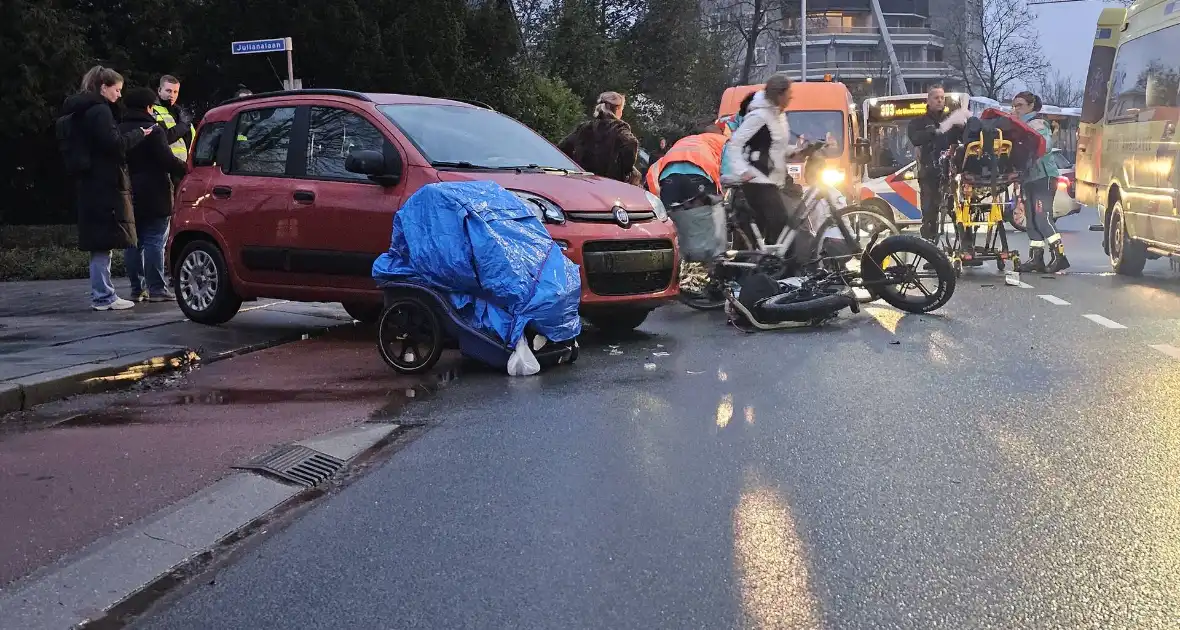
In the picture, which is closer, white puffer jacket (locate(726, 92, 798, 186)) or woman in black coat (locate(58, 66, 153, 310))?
white puffer jacket (locate(726, 92, 798, 186))

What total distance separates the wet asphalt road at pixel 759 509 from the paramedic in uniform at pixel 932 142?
6967mm

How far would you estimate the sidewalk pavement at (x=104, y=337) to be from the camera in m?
7.37

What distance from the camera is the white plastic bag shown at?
7793 millimetres

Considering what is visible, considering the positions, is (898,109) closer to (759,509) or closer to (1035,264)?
(1035,264)

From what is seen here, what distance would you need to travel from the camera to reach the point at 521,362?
7.79 m

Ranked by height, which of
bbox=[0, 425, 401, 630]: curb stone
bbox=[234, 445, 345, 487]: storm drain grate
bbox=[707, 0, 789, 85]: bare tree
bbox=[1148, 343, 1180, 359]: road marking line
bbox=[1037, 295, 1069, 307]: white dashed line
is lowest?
bbox=[1037, 295, 1069, 307]: white dashed line

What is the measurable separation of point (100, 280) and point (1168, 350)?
28.1 feet

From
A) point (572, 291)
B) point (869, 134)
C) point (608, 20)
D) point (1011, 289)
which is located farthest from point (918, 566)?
point (608, 20)

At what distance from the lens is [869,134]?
984 inches

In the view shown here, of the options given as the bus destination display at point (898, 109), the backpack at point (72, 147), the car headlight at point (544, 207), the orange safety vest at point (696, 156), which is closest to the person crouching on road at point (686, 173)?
the orange safety vest at point (696, 156)

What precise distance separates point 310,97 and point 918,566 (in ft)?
23.8

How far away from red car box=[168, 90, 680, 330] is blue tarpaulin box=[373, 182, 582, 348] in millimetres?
606

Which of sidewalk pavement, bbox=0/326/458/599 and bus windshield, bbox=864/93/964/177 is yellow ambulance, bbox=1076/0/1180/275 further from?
sidewalk pavement, bbox=0/326/458/599

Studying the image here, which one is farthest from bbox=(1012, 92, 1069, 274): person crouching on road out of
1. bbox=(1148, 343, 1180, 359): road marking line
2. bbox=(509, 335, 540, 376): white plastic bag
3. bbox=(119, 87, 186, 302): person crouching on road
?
bbox=(119, 87, 186, 302): person crouching on road
